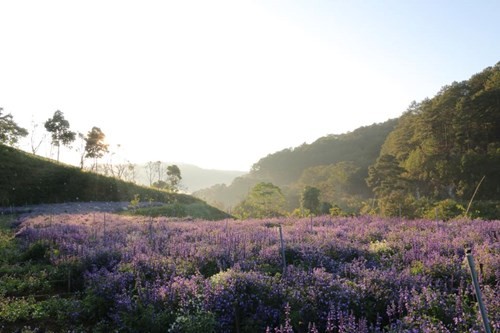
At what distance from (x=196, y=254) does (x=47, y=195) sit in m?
30.3

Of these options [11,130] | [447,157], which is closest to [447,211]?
[447,157]

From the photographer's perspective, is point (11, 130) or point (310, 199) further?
point (11, 130)

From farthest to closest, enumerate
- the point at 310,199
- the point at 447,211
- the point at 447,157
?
the point at 447,157 → the point at 310,199 → the point at 447,211

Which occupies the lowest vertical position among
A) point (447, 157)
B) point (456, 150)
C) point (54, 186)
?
point (54, 186)

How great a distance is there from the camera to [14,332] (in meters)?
5.30

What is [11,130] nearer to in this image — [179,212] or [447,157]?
[179,212]

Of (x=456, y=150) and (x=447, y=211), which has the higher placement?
(x=456, y=150)

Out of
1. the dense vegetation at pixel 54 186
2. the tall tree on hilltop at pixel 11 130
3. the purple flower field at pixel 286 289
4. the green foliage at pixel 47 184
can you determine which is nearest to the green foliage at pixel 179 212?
the dense vegetation at pixel 54 186

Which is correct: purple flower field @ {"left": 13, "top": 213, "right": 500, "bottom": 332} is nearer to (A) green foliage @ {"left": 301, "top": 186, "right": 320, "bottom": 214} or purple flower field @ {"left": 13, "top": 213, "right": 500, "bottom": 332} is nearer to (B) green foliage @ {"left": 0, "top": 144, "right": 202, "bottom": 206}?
(B) green foliage @ {"left": 0, "top": 144, "right": 202, "bottom": 206}

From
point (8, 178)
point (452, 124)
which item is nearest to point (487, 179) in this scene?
point (452, 124)

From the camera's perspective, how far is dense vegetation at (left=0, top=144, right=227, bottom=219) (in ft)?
101

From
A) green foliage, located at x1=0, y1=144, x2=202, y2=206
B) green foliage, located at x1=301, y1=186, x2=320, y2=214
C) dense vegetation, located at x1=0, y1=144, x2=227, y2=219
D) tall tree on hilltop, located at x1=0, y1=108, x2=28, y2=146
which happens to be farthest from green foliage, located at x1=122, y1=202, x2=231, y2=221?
tall tree on hilltop, located at x1=0, y1=108, x2=28, y2=146

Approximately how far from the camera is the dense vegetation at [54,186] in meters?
30.7

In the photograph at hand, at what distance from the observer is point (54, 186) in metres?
34.0
